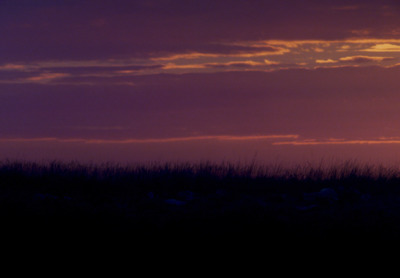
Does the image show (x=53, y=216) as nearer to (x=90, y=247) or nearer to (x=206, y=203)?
(x=90, y=247)

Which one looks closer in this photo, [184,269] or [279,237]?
[184,269]

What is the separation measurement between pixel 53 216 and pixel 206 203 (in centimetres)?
335

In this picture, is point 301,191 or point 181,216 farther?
point 301,191

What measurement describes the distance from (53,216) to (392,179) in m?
11.5

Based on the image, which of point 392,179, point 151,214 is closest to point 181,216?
point 151,214

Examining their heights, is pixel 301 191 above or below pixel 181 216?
below

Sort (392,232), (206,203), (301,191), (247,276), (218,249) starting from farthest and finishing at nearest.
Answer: (301,191) → (206,203) → (392,232) → (218,249) → (247,276)

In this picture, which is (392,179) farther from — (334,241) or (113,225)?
(113,225)

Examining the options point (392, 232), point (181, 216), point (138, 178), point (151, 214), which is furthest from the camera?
point (138, 178)

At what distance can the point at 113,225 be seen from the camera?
7.34 metres

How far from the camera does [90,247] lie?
22.2 ft

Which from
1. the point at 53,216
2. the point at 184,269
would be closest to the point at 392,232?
the point at 184,269

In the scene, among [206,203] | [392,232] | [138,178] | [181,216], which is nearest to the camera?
[392,232]

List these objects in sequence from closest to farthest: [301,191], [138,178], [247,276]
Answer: [247,276]
[301,191]
[138,178]
